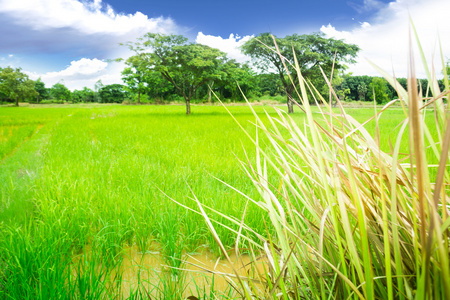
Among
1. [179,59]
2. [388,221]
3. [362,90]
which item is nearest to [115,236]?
[388,221]

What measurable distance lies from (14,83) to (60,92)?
40426mm

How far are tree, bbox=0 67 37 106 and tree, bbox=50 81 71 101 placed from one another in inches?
1350

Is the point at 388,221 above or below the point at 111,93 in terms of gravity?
below

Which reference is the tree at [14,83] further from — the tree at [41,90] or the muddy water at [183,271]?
the muddy water at [183,271]

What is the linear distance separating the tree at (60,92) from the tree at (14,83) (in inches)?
1350

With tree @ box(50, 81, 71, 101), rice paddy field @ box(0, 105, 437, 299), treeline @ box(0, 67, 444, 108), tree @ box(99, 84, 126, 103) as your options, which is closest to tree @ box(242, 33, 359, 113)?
treeline @ box(0, 67, 444, 108)

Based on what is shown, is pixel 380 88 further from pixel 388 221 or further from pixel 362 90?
pixel 388 221

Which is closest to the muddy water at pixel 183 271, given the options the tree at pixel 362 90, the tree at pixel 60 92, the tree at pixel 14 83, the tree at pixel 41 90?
the tree at pixel 14 83

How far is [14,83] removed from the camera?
27.8 metres

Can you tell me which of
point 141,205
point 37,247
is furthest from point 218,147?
point 37,247

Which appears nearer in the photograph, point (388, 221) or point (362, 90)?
point (388, 221)

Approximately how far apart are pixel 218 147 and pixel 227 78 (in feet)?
43.9

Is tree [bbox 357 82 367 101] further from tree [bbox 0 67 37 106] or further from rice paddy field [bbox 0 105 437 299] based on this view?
rice paddy field [bbox 0 105 437 299]

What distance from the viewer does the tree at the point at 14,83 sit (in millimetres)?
25547
